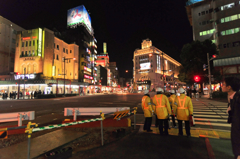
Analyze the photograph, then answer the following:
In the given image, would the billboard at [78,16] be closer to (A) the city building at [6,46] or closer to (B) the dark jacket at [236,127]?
(A) the city building at [6,46]

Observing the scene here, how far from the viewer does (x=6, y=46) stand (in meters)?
48.4

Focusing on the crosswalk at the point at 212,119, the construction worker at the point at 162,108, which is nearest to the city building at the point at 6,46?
the construction worker at the point at 162,108

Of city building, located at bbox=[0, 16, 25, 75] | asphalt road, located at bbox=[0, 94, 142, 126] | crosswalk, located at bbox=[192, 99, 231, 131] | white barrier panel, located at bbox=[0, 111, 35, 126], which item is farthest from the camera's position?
city building, located at bbox=[0, 16, 25, 75]

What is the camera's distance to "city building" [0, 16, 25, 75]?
4678 centimetres

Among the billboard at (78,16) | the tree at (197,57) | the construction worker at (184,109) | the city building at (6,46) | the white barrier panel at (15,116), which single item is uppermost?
the billboard at (78,16)

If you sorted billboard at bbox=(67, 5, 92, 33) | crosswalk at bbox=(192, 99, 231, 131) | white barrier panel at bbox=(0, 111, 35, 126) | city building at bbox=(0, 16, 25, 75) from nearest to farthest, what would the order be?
white barrier panel at bbox=(0, 111, 35, 126), crosswalk at bbox=(192, 99, 231, 131), city building at bbox=(0, 16, 25, 75), billboard at bbox=(67, 5, 92, 33)

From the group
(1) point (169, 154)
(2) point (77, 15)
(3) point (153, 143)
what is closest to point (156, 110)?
(3) point (153, 143)

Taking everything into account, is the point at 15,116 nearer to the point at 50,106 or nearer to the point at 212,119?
the point at 212,119

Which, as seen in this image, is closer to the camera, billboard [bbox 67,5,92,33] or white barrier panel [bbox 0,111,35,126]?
white barrier panel [bbox 0,111,35,126]

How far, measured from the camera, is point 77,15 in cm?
6881

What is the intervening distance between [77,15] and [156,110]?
75.5 metres

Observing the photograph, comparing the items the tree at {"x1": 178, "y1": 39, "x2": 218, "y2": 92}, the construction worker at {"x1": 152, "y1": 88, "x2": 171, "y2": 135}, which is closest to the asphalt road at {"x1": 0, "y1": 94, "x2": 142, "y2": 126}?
the construction worker at {"x1": 152, "y1": 88, "x2": 171, "y2": 135}

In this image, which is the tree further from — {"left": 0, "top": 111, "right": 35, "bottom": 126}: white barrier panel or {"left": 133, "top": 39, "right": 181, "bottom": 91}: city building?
{"left": 133, "top": 39, "right": 181, "bottom": 91}: city building

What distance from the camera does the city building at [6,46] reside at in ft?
153
